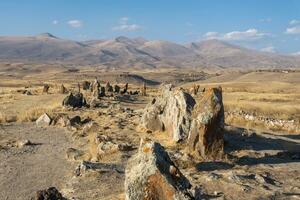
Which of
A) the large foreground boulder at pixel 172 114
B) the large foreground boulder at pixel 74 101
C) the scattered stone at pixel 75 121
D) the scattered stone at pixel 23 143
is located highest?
the large foreground boulder at pixel 172 114

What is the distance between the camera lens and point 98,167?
20469 millimetres

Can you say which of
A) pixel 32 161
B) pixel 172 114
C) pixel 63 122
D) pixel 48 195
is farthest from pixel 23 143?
pixel 48 195

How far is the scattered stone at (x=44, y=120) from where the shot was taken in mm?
34844

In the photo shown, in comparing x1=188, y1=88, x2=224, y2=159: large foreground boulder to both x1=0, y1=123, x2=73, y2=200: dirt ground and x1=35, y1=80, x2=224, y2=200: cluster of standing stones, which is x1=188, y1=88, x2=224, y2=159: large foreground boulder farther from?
x1=0, y1=123, x2=73, y2=200: dirt ground

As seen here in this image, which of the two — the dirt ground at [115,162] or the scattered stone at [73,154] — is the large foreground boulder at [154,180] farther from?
the scattered stone at [73,154]

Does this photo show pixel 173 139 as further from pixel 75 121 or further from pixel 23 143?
pixel 75 121

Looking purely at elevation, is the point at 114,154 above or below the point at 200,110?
below

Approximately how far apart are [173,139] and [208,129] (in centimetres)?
400

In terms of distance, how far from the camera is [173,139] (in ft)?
84.9

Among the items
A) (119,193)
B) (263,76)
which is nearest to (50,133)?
(119,193)

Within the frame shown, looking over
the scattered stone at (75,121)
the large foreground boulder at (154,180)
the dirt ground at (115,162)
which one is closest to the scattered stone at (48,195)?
the dirt ground at (115,162)

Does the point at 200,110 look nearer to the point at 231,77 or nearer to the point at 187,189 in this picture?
the point at 187,189

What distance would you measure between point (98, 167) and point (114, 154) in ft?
11.0

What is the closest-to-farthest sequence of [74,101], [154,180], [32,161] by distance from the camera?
[154,180] → [32,161] → [74,101]
